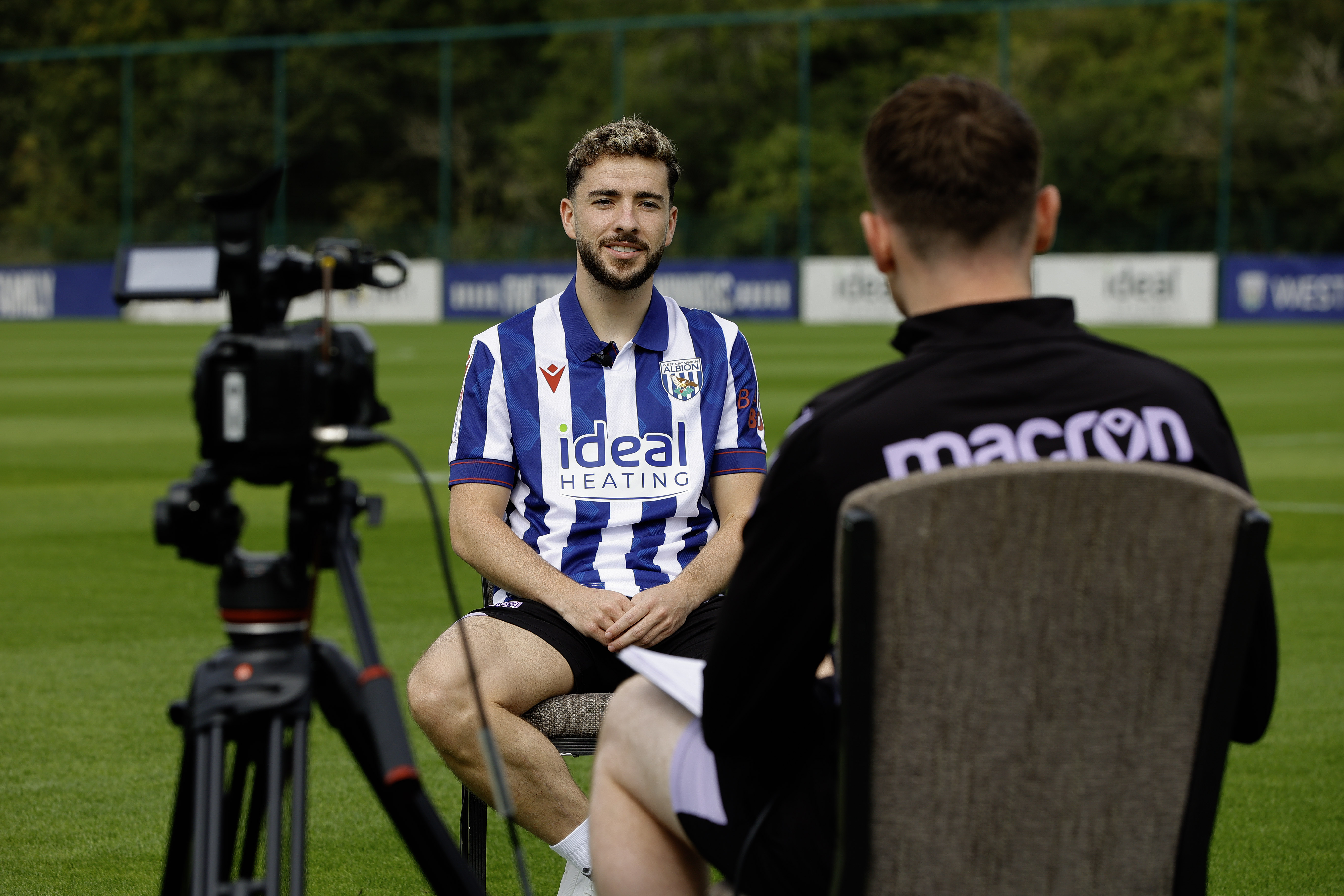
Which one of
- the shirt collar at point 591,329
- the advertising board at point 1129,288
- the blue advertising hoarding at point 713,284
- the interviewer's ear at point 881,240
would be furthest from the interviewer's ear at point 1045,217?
the blue advertising hoarding at point 713,284

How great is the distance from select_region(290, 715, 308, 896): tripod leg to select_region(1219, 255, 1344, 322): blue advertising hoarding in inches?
1350

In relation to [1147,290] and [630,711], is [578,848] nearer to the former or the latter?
[630,711]

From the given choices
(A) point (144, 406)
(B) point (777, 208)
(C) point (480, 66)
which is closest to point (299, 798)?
(A) point (144, 406)

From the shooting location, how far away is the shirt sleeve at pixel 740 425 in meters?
3.93

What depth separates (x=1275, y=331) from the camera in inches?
1235

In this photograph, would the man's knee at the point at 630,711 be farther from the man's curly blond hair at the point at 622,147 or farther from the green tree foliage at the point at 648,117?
the green tree foliage at the point at 648,117

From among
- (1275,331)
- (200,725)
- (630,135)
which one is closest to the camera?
(200,725)

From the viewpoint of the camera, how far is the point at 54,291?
135 feet

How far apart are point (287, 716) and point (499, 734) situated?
1.06 metres

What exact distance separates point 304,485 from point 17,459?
1153cm

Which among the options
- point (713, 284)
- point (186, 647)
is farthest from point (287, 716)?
point (713, 284)

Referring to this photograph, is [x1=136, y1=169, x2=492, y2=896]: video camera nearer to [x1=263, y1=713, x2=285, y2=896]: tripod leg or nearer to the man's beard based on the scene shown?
[x1=263, y1=713, x2=285, y2=896]: tripod leg

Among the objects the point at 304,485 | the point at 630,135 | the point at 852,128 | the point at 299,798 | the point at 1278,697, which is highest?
the point at 852,128

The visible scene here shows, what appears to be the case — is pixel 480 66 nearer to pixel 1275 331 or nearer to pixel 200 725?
pixel 1275 331
